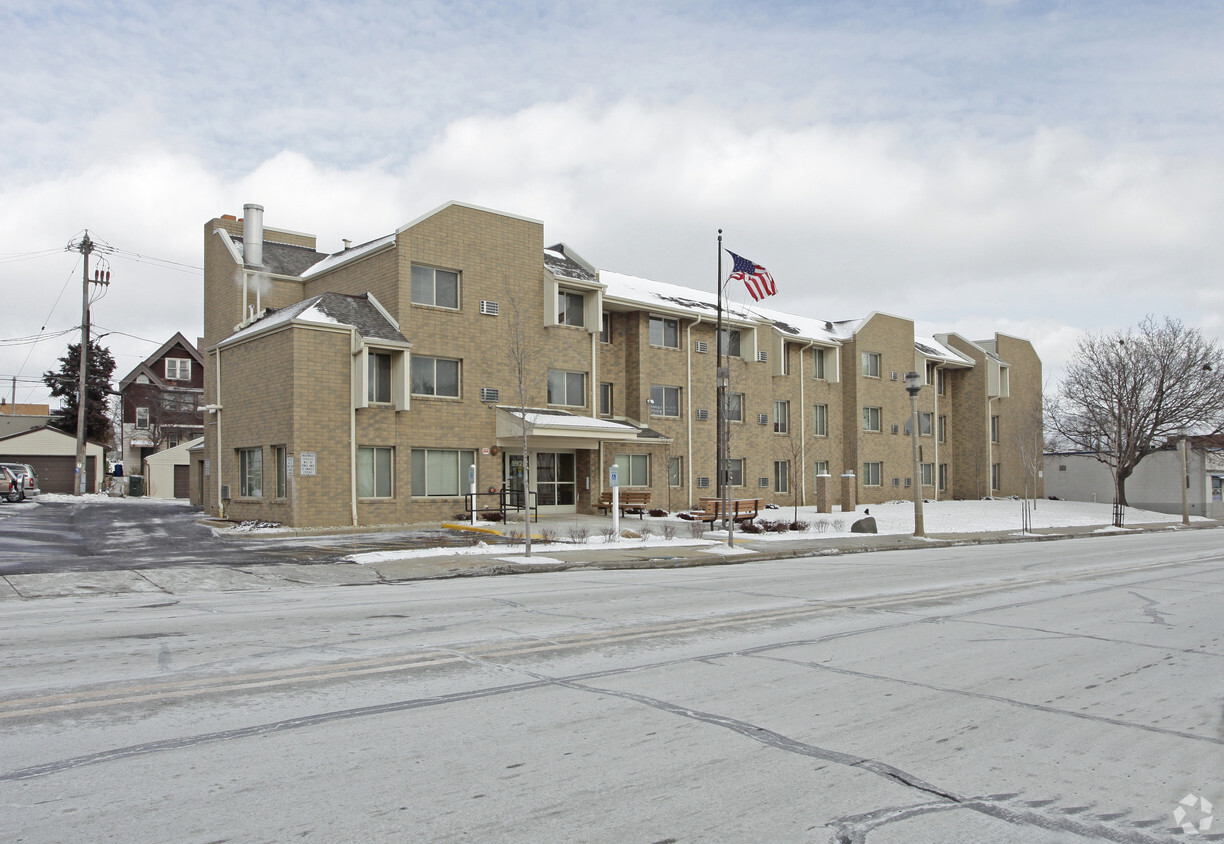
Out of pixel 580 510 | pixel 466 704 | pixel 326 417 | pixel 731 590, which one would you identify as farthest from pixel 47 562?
pixel 580 510

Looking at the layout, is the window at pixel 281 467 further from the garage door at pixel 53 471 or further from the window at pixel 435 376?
the garage door at pixel 53 471

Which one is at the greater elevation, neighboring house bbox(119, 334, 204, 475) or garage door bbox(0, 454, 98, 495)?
neighboring house bbox(119, 334, 204, 475)

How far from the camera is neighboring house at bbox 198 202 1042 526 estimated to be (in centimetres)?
2550

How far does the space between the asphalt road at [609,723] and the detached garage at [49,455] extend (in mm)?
51853

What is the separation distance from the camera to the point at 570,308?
3173 cm

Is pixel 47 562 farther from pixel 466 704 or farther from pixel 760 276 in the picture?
pixel 760 276

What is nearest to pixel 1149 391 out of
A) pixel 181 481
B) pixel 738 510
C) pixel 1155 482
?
pixel 1155 482

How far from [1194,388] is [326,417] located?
43411 mm

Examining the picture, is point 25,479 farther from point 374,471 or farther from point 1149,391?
point 1149,391

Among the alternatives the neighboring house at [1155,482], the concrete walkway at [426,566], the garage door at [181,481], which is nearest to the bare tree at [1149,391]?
the neighboring house at [1155,482]

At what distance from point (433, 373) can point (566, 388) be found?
5.35 meters

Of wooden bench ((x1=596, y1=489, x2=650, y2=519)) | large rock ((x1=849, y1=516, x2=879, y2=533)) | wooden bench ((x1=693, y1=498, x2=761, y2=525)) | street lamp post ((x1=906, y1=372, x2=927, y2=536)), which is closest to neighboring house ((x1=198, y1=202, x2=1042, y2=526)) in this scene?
wooden bench ((x1=596, y1=489, x2=650, y2=519))

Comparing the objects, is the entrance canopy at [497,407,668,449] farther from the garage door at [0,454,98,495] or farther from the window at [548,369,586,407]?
the garage door at [0,454,98,495]

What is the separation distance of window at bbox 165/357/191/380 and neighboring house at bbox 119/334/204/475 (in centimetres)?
19
